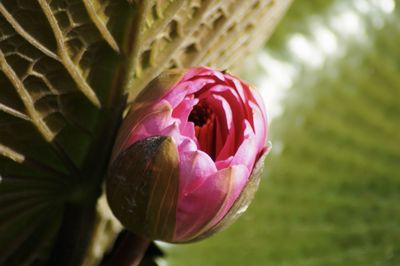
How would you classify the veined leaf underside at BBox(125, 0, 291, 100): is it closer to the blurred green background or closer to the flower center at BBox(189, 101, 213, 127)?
the flower center at BBox(189, 101, 213, 127)

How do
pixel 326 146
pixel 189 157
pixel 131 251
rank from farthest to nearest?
pixel 326 146 → pixel 131 251 → pixel 189 157

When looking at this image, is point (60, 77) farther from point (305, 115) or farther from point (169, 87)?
point (305, 115)

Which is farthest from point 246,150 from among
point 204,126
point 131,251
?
point 131,251

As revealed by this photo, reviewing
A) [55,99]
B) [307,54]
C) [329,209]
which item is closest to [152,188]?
[55,99]

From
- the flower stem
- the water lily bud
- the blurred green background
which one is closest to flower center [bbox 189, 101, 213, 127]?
the water lily bud

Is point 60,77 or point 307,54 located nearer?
point 60,77

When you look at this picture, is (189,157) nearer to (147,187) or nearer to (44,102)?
(147,187)
